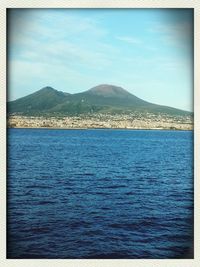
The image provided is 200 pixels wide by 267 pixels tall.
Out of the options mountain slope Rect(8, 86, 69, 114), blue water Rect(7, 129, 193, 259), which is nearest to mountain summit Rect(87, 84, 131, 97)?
mountain slope Rect(8, 86, 69, 114)

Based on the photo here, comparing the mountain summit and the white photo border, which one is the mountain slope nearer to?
the white photo border

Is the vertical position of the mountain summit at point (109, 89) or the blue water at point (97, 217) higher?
the mountain summit at point (109, 89)

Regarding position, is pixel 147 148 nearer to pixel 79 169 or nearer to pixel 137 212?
pixel 79 169

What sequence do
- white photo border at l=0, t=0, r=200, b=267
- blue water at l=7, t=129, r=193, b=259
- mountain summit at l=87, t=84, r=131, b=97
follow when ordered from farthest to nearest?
mountain summit at l=87, t=84, r=131, b=97 → blue water at l=7, t=129, r=193, b=259 → white photo border at l=0, t=0, r=200, b=267
